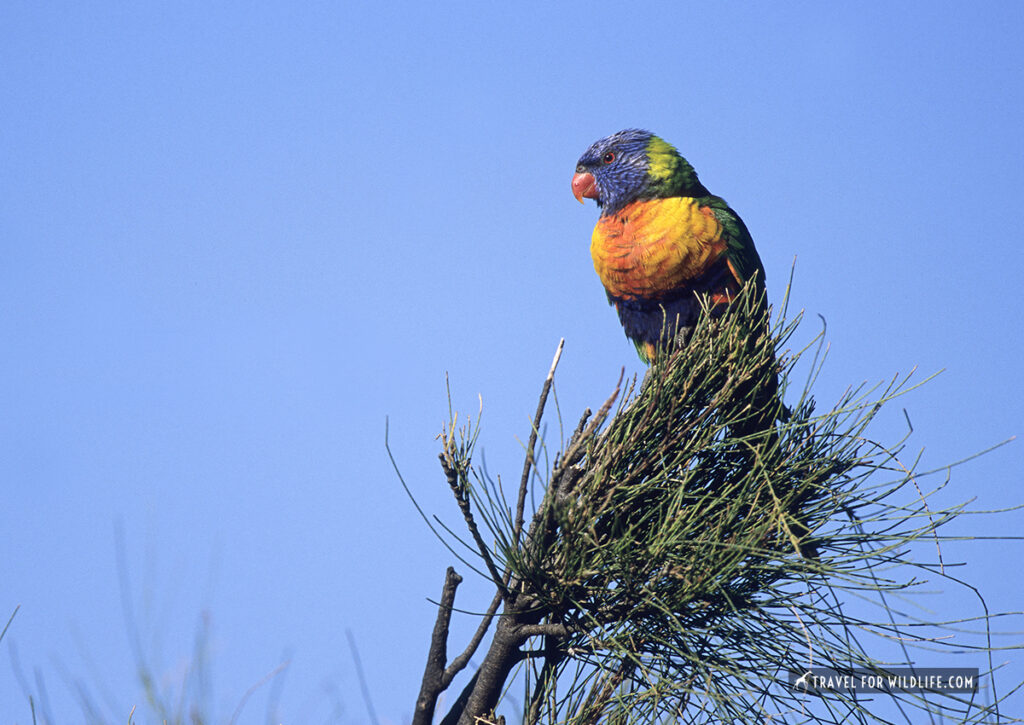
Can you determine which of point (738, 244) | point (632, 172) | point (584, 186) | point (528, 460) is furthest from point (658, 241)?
point (528, 460)

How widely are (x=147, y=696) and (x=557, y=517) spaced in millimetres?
909

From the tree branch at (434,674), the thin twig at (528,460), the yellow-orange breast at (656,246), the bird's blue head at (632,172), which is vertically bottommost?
the tree branch at (434,674)

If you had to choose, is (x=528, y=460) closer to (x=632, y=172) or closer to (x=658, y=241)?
(x=658, y=241)

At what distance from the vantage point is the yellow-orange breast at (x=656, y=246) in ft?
8.85

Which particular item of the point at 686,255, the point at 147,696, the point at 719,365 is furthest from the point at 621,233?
the point at 147,696

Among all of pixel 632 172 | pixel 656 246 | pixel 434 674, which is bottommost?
pixel 434 674

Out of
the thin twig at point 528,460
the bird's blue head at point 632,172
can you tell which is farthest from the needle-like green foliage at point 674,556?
the bird's blue head at point 632,172

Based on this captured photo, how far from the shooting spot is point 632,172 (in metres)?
3.11

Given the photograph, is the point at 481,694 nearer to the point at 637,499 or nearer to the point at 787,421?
the point at 637,499

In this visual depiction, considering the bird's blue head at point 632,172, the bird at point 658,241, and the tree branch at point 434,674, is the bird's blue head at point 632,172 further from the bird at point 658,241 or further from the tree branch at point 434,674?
the tree branch at point 434,674

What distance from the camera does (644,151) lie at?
314 centimetres

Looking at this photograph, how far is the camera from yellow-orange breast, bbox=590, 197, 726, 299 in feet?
8.85

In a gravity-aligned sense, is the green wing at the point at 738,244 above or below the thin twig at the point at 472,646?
above

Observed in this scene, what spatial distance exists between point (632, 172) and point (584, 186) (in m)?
0.28
